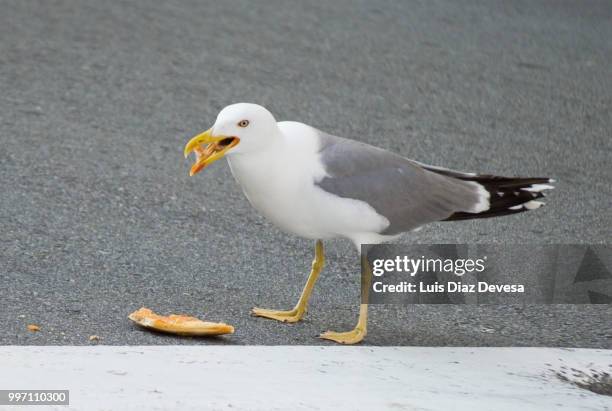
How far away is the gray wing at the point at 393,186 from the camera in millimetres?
4301

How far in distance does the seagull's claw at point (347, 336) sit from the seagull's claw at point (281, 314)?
20 centimetres

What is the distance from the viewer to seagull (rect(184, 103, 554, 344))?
4152mm

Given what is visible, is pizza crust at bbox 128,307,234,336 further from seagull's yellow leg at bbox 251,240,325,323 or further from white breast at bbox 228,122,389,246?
white breast at bbox 228,122,389,246

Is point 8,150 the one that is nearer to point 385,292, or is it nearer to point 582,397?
point 385,292

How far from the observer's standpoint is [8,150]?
261 inches

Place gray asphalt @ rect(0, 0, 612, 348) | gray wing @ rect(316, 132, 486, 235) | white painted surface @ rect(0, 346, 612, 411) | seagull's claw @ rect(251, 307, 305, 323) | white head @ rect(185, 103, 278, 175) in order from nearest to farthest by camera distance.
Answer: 1. white painted surface @ rect(0, 346, 612, 411)
2. white head @ rect(185, 103, 278, 175)
3. gray wing @ rect(316, 132, 486, 235)
4. seagull's claw @ rect(251, 307, 305, 323)
5. gray asphalt @ rect(0, 0, 612, 348)

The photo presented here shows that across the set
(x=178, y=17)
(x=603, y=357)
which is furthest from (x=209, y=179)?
(x=178, y=17)

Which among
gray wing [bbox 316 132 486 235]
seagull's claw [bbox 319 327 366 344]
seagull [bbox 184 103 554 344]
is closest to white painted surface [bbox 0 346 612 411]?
seagull's claw [bbox 319 327 366 344]

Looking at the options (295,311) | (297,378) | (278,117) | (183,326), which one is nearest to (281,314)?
(295,311)

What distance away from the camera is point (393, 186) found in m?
4.44

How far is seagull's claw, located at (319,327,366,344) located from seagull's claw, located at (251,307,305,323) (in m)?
0.20

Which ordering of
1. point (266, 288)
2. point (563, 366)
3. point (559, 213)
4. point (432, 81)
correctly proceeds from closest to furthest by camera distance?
point (563, 366)
point (266, 288)
point (559, 213)
point (432, 81)

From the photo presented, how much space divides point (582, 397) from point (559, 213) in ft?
8.64

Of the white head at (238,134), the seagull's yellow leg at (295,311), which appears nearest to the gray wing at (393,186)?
the white head at (238,134)
